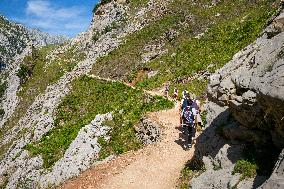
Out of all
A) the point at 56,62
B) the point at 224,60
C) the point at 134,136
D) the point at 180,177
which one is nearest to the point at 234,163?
the point at 180,177

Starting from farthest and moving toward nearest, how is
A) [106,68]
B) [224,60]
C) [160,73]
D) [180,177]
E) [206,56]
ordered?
[106,68] → [160,73] → [206,56] → [224,60] → [180,177]

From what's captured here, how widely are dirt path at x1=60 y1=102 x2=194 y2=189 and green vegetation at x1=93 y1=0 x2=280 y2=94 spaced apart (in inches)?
455

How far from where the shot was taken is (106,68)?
192 ft

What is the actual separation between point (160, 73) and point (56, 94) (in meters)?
18.9

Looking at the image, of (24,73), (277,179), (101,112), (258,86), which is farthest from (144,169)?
(24,73)

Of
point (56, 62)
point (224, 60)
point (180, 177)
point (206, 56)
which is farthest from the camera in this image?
point (56, 62)

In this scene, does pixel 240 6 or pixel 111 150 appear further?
pixel 240 6

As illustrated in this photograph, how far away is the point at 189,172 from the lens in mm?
20281

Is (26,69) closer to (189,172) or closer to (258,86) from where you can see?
(189,172)

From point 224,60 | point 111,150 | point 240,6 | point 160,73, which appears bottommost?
point 111,150

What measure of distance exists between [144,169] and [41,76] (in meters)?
61.1

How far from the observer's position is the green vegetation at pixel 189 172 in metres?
19.2

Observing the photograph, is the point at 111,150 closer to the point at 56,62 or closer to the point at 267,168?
the point at 267,168

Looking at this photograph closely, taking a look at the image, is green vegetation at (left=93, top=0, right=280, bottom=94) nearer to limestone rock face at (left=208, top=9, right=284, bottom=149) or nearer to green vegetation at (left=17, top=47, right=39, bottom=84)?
limestone rock face at (left=208, top=9, right=284, bottom=149)
